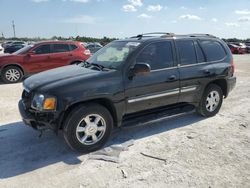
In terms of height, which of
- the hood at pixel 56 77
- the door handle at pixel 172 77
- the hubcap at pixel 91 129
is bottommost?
the hubcap at pixel 91 129

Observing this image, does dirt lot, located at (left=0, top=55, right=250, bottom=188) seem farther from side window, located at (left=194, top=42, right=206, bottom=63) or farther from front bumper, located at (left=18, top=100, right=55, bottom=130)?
side window, located at (left=194, top=42, right=206, bottom=63)

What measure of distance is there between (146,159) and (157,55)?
1.94m

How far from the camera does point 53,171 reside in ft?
11.9

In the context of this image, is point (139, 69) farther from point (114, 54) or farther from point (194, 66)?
point (194, 66)

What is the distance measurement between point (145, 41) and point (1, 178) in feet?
10.3

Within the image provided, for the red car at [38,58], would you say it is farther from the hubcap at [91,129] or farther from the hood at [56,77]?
the hubcap at [91,129]

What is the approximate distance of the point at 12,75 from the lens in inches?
401

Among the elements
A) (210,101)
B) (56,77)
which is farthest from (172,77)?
(56,77)

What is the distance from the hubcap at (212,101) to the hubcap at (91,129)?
2.63 metres

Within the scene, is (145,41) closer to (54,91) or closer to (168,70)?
(168,70)


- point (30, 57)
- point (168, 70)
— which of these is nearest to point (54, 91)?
point (168, 70)

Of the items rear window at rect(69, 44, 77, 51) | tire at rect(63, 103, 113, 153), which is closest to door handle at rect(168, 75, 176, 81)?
tire at rect(63, 103, 113, 153)

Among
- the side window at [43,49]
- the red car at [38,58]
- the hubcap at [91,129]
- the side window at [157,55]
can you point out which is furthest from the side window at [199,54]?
the side window at [43,49]

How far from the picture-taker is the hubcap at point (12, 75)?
10.1 meters
